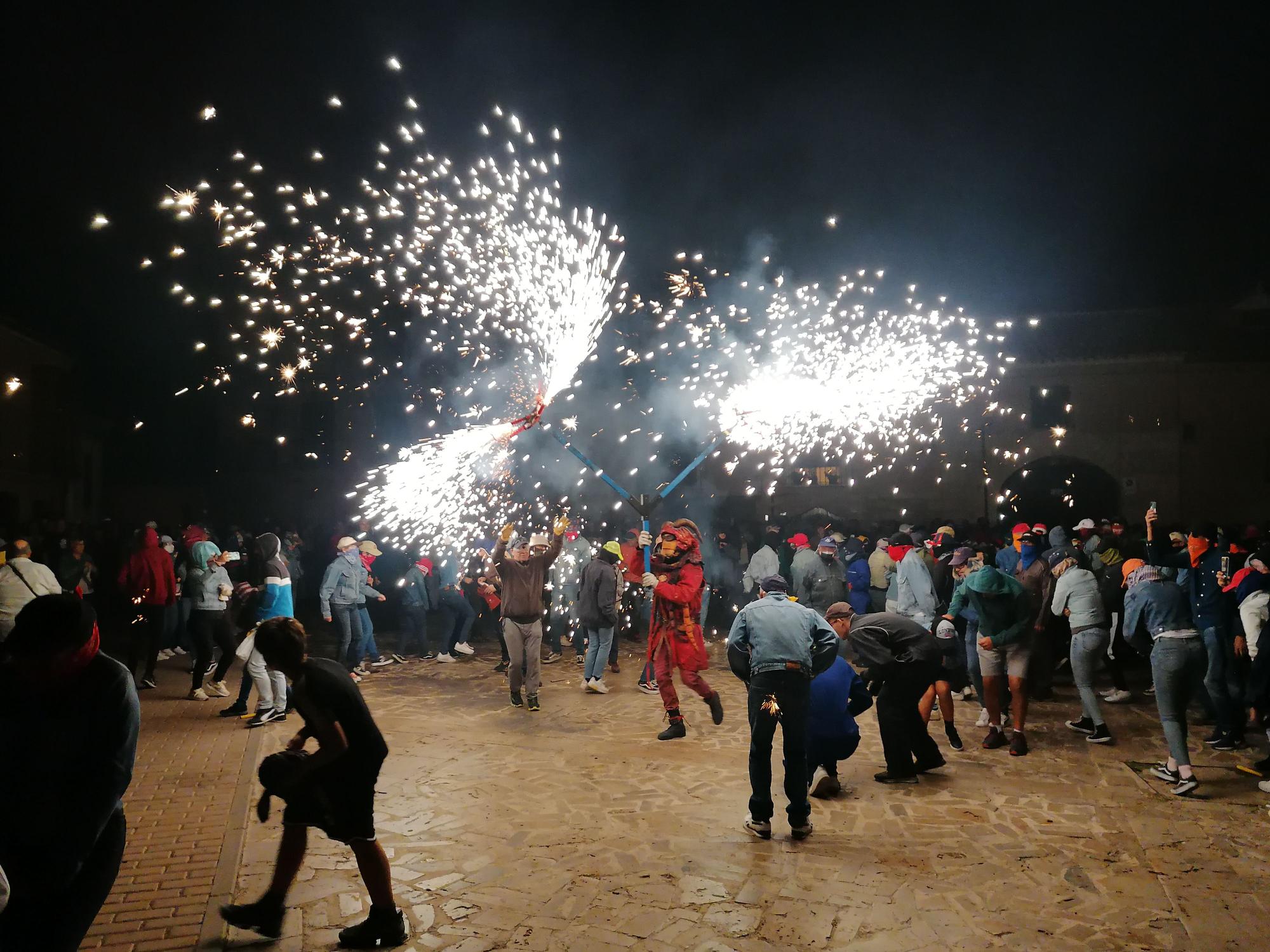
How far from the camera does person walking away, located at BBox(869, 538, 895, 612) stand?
1296 cm

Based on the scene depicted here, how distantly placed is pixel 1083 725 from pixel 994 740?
131 centimetres

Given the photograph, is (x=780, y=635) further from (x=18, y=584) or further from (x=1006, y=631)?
(x=18, y=584)

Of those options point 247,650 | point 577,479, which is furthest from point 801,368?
point 577,479

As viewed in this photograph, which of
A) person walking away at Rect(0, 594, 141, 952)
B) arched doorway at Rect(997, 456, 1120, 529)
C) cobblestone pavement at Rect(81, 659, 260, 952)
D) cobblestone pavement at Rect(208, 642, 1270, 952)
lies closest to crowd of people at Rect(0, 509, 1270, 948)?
person walking away at Rect(0, 594, 141, 952)

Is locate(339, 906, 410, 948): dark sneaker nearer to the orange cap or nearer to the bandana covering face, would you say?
the orange cap

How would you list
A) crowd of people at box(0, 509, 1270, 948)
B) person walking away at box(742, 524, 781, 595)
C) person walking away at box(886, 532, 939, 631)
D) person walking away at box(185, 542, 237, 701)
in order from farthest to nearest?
person walking away at box(742, 524, 781, 595)
person walking away at box(886, 532, 939, 631)
person walking away at box(185, 542, 237, 701)
crowd of people at box(0, 509, 1270, 948)

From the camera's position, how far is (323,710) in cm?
427

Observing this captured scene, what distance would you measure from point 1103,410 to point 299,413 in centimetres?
3086

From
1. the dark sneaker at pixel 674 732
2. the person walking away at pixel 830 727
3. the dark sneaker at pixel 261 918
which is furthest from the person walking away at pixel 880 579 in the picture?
the dark sneaker at pixel 261 918

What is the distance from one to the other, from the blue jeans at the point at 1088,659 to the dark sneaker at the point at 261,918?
694cm

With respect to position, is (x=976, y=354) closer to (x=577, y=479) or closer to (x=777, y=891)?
(x=577, y=479)

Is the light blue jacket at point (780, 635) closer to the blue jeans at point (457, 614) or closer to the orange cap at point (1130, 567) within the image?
the orange cap at point (1130, 567)

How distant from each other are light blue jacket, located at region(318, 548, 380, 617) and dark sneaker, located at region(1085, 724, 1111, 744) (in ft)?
28.3

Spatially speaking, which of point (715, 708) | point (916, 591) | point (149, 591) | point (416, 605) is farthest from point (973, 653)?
point (149, 591)
